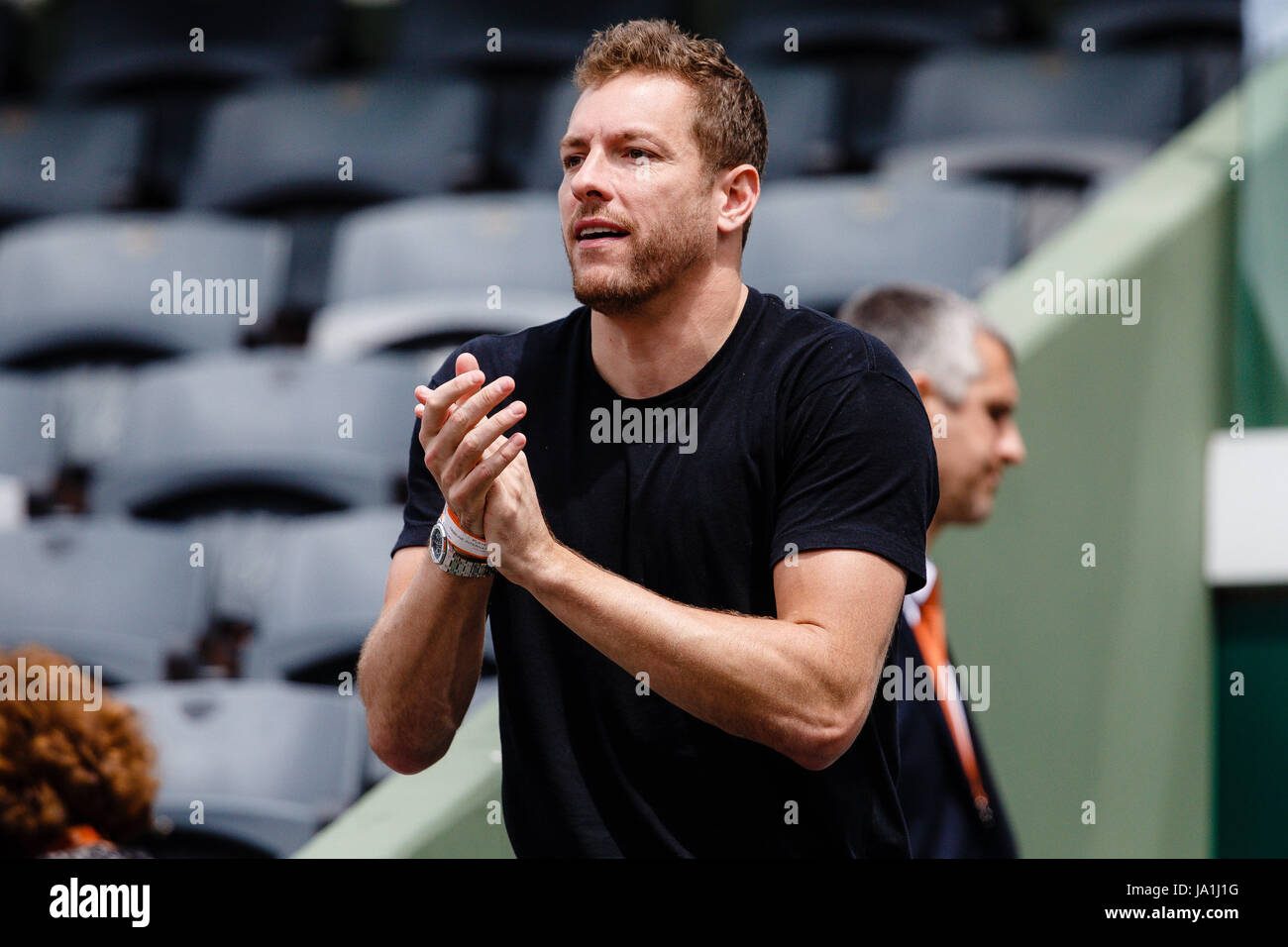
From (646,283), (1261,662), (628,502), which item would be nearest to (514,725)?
(628,502)

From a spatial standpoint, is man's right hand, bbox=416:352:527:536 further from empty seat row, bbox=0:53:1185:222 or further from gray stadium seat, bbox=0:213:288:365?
empty seat row, bbox=0:53:1185:222

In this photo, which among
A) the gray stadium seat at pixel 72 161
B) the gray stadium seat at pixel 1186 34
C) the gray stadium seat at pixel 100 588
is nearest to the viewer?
the gray stadium seat at pixel 100 588

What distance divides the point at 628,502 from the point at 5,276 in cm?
236

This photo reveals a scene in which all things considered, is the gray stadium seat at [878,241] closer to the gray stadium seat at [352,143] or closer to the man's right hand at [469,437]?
the gray stadium seat at [352,143]

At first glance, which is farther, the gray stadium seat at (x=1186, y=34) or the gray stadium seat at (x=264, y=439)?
the gray stadium seat at (x=1186, y=34)

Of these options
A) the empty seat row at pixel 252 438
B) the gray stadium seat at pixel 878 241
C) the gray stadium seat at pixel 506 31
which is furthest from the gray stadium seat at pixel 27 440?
the gray stadium seat at pixel 506 31

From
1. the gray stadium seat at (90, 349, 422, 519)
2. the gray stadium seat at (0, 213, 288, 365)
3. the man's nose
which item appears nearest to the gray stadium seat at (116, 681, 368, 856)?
the gray stadium seat at (90, 349, 422, 519)

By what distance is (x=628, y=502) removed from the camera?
1207 mm

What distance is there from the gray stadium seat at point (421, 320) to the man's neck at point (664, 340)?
149 centimetres

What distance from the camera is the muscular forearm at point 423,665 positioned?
46.5 inches

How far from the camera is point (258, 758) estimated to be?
2.04 meters

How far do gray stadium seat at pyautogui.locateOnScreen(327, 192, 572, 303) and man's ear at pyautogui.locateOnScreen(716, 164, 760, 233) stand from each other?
1615 millimetres

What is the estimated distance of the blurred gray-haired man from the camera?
168 centimetres

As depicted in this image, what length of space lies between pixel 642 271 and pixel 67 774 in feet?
2.23
